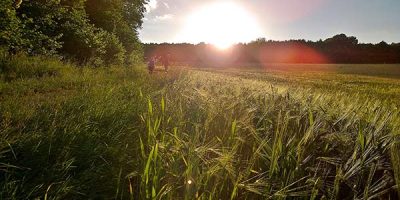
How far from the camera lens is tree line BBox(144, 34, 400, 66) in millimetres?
66975

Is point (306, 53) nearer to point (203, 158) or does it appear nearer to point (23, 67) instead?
point (23, 67)

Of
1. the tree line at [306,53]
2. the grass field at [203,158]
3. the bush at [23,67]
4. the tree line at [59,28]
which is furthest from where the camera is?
the tree line at [306,53]

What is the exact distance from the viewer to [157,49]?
380 feet

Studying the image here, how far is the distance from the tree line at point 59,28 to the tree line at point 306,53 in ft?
122

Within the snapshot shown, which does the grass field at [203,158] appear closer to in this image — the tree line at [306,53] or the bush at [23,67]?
the bush at [23,67]

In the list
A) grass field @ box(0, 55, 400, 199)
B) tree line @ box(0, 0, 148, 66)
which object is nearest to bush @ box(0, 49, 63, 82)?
tree line @ box(0, 0, 148, 66)

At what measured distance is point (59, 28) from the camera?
13070mm

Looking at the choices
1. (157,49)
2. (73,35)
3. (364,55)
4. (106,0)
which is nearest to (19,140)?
(73,35)

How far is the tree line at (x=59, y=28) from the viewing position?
9.34 meters

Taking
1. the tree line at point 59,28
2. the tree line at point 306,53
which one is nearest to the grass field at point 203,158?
the tree line at point 59,28

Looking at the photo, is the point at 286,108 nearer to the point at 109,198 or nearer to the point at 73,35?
the point at 109,198

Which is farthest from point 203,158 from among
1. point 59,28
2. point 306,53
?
point 306,53

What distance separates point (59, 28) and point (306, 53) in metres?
72.3

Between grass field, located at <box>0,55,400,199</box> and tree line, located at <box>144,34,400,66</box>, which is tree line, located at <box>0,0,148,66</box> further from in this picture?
tree line, located at <box>144,34,400,66</box>
